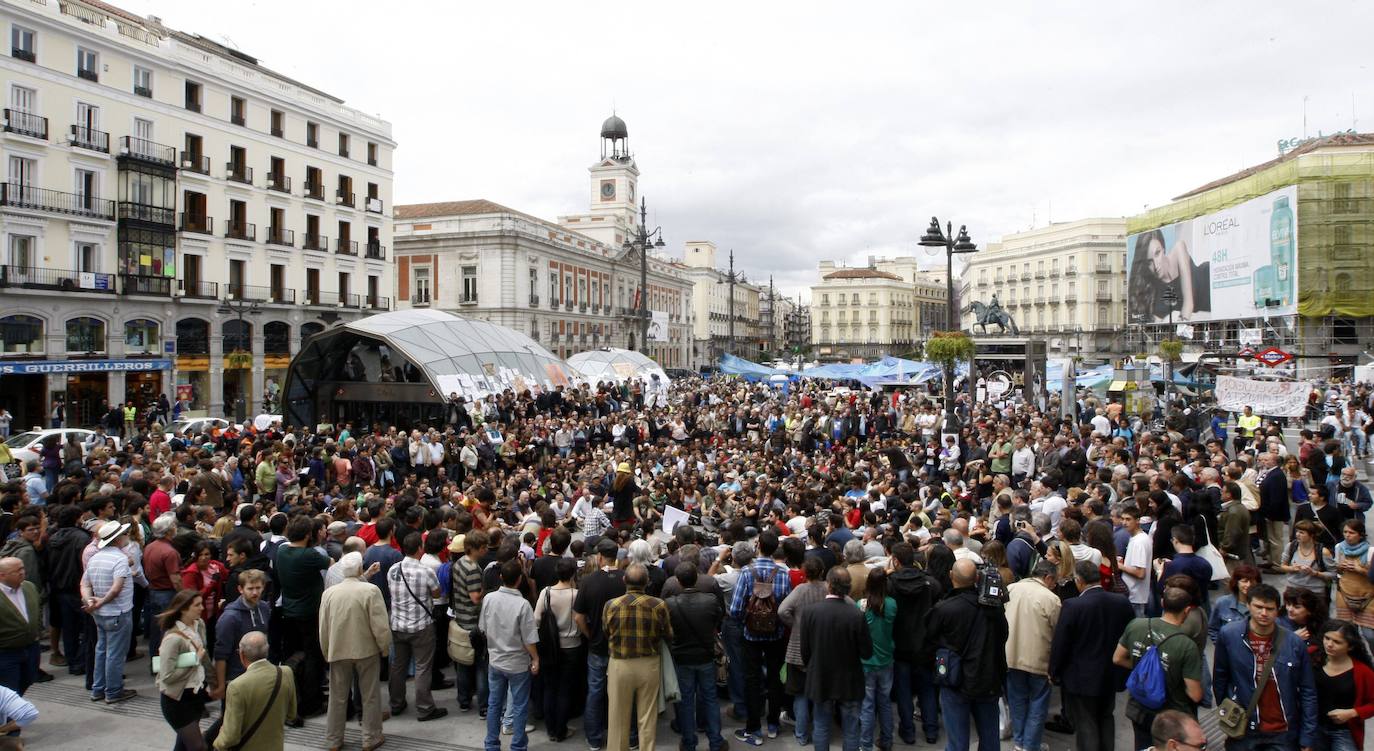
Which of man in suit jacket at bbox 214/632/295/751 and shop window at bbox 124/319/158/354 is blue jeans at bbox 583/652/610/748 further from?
shop window at bbox 124/319/158/354

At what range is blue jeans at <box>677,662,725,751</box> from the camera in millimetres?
5750

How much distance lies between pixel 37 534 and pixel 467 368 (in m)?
16.3

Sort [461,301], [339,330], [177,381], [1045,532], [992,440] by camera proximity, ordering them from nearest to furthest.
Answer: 1. [1045,532]
2. [992,440]
3. [339,330]
4. [177,381]
5. [461,301]

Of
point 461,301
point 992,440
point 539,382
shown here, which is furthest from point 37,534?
point 461,301

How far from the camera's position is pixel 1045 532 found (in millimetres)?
6875

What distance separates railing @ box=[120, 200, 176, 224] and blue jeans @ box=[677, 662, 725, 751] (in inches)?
1314

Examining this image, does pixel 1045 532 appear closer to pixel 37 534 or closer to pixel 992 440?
pixel 992 440

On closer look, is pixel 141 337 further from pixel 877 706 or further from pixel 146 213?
pixel 877 706

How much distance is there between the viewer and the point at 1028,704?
563 cm

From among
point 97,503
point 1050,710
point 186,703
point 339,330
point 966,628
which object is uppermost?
point 339,330

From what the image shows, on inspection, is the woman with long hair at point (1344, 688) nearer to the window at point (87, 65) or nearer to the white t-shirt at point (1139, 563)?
the white t-shirt at point (1139, 563)

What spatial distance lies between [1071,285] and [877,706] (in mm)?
77699

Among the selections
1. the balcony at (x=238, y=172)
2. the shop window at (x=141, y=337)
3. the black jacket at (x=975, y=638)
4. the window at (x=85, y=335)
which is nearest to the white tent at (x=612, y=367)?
the shop window at (x=141, y=337)

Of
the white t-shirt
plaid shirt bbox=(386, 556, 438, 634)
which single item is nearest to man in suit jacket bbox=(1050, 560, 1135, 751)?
the white t-shirt
